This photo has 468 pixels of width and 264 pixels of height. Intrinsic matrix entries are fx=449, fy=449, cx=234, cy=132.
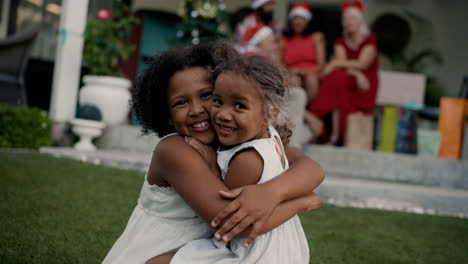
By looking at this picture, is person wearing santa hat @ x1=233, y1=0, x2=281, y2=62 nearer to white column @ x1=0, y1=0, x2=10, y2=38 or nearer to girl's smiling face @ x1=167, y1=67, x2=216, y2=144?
girl's smiling face @ x1=167, y1=67, x2=216, y2=144

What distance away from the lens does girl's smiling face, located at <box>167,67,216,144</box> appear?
4.77 feet

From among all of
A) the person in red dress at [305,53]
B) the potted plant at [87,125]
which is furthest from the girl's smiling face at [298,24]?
the potted plant at [87,125]

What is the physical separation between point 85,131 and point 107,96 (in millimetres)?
540

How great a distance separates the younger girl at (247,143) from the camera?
1297mm

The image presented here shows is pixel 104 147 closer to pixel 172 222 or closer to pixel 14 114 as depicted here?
pixel 14 114

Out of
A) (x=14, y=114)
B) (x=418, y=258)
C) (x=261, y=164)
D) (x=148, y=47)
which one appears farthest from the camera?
(x=148, y=47)

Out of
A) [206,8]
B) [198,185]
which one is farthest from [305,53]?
[198,185]

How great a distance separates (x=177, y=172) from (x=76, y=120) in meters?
3.93

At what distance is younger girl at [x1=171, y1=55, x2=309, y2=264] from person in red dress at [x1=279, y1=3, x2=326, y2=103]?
386 centimetres

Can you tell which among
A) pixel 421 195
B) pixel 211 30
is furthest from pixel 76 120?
pixel 421 195

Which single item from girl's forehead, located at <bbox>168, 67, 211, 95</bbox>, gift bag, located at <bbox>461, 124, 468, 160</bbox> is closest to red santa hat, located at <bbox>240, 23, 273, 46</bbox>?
gift bag, located at <bbox>461, 124, 468, 160</bbox>

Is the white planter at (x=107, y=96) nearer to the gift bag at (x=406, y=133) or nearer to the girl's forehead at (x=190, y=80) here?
the gift bag at (x=406, y=133)

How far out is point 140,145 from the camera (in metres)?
5.23

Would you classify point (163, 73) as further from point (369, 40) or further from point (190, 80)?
point (369, 40)
